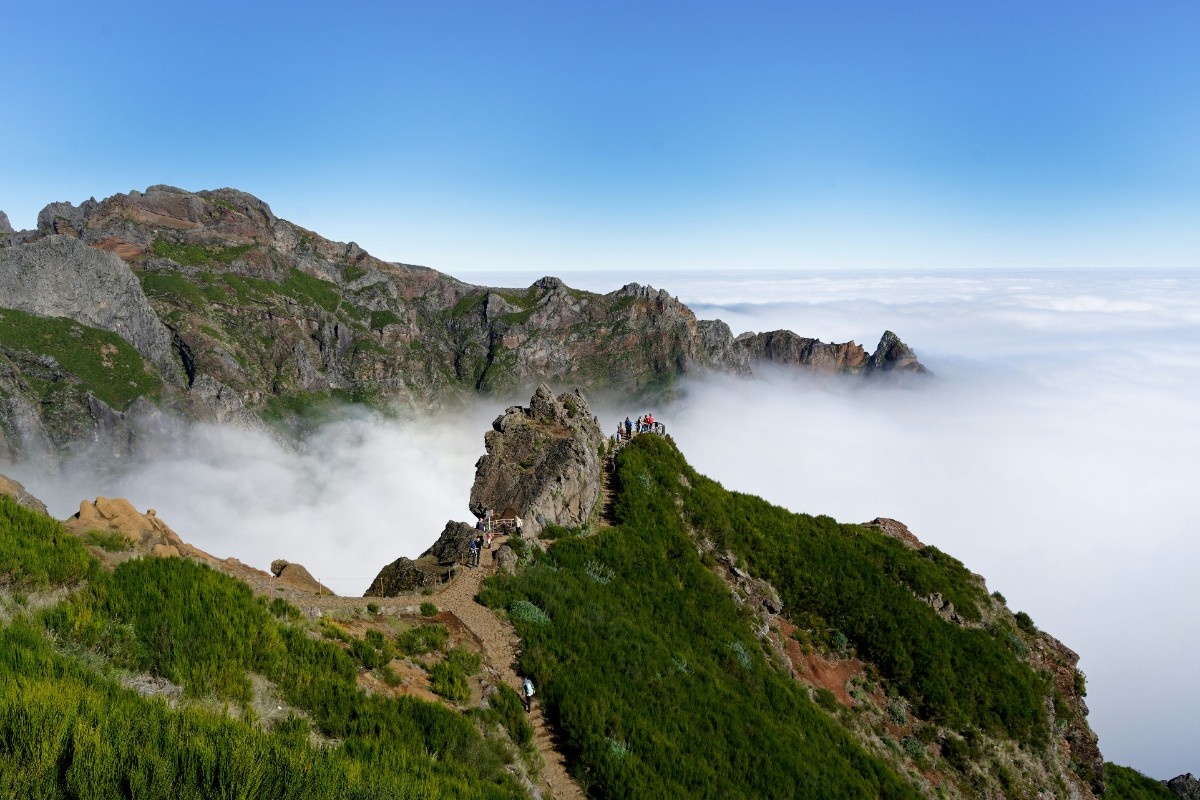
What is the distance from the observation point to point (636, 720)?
18688 millimetres

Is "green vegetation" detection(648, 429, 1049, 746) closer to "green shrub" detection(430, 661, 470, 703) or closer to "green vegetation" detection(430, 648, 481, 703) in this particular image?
"green vegetation" detection(430, 648, 481, 703)

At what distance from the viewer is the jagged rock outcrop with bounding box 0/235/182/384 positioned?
160m

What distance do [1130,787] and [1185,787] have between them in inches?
401

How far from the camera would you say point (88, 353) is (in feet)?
524

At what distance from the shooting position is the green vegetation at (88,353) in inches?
5920

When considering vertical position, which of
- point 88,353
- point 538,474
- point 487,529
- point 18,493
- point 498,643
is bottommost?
point 498,643

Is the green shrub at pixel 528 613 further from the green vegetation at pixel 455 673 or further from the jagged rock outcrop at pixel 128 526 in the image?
the jagged rock outcrop at pixel 128 526

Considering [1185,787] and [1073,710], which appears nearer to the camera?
[1073,710]

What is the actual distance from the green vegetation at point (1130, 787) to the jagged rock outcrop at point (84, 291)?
712 ft

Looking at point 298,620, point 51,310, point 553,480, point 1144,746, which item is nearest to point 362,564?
point 51,310

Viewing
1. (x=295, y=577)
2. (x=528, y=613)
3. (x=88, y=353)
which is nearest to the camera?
(x=528, y=613)

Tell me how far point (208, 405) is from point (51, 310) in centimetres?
4540

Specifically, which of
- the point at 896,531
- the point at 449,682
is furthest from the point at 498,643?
the point at 896,531

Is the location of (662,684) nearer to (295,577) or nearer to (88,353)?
(295,577)
